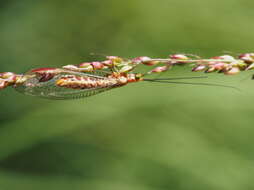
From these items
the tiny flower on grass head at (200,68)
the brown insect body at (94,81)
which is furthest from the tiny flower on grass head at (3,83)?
the tiny flower on grass head at (200,68)

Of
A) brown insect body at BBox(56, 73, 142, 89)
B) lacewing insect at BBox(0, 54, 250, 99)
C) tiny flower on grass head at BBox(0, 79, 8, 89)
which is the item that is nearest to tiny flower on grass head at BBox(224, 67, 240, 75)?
lacewing insect at BBox(0, 54, 250, 99)

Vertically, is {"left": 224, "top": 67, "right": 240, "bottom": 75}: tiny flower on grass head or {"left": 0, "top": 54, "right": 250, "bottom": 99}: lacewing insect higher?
{"left": 0, "top": 54, "right": 250, "bottom": 99}: lacewing insect

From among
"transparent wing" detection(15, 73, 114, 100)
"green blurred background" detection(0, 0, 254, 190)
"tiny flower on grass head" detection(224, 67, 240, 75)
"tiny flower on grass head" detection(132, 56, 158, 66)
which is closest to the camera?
"tiny flower on grass head" detection(224, 67, 240, 75)

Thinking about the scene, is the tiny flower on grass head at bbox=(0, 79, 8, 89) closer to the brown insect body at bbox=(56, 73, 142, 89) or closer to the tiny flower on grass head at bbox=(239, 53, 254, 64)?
the brown insect body at bbox=(56, 73, 142, 89)

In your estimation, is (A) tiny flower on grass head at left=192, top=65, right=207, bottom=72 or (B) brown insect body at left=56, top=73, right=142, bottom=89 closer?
(A) tiny flower on grass head at left=192, top=65, right=207, bottom=72

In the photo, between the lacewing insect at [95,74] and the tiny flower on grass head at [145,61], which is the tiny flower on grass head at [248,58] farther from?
the tiny flower on grass head at [145,61]

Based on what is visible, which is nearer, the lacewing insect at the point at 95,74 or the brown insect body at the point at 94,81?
the lacewing insect at the point at 95,74

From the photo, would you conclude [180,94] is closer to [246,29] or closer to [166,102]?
[166,102]
